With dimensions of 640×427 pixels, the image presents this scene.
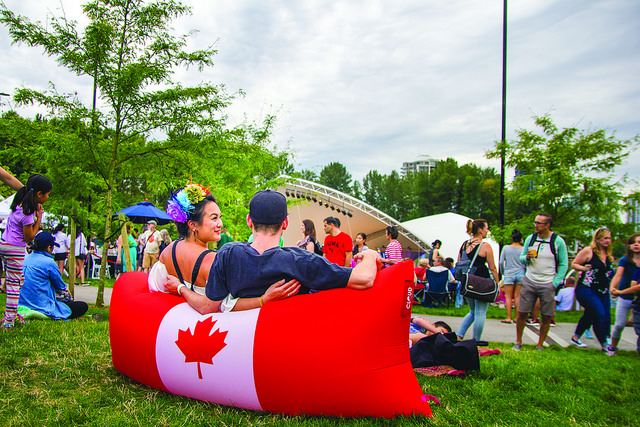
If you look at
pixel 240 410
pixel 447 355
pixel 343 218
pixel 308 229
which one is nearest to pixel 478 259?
pixel 447 355

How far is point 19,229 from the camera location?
5.02 metres

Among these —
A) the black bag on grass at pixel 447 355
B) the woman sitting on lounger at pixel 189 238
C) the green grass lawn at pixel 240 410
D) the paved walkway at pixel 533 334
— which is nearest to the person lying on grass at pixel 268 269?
the woman sitting on lounger at pixel 189 238

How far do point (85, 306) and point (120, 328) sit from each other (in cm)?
400

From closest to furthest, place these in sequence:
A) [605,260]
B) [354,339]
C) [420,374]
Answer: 1. [354,339]
2. [420,374]
3. [605,260]

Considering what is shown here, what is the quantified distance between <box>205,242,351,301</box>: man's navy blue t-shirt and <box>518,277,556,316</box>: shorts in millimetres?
4298

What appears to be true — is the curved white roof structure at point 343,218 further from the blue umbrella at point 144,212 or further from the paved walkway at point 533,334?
the paved walkway at point 533,334

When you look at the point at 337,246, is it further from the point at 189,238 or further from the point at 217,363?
the point at 217,363

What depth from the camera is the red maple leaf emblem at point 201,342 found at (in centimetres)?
283

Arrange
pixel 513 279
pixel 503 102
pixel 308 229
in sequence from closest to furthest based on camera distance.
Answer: pixel 308 229 < pixel 513 279 < pixel 503 102

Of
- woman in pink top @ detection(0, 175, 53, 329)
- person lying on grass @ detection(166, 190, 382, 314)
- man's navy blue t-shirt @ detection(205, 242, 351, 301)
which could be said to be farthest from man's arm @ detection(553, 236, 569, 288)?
woman in pink top @ detection(0, 175, 53, 329)

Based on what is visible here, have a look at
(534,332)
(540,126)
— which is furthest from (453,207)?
(534,332)

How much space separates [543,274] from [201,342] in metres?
5.10

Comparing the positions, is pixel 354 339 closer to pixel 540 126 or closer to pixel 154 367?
pixel 154 367

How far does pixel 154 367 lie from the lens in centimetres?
320
